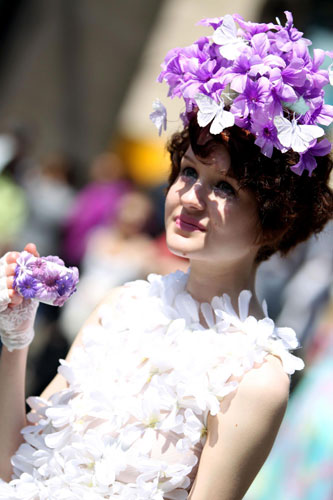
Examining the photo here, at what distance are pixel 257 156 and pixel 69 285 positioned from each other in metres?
0.56

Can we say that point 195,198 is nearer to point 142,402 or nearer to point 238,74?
point 238,74

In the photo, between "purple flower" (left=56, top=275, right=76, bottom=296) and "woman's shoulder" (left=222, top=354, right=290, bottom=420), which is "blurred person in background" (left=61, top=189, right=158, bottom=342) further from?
"woman's shoulder" (left=222, top=354, right=290, bottom=420)

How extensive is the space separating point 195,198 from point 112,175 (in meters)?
5.04

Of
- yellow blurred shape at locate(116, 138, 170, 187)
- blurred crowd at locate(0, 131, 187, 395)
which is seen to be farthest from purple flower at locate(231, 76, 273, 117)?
yellow blurred shape at locate(116, 138, 170, 187)

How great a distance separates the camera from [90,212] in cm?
645

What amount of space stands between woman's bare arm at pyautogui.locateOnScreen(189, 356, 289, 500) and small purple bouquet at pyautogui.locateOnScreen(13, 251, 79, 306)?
48cm

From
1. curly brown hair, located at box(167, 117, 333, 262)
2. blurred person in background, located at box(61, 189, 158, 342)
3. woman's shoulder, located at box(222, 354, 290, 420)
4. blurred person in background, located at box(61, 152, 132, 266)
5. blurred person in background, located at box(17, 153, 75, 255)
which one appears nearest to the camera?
woman's shoulder, located at box(222, 354, 290, 420)

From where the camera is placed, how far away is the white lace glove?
200cm

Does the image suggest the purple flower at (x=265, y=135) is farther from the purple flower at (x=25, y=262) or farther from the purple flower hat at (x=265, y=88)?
the purple flower at (x=25, y=262)

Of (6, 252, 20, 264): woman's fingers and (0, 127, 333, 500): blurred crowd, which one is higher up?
(6, 252, 20, 264): woman's fingers

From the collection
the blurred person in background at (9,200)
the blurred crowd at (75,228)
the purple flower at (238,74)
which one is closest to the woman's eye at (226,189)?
the purple flower at (238,74)

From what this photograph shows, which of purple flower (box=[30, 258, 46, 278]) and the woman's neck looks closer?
purple flower (box=[30, 258, 46, 278])

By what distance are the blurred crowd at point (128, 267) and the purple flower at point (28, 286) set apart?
887mm

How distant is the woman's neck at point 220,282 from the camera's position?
210 cm
